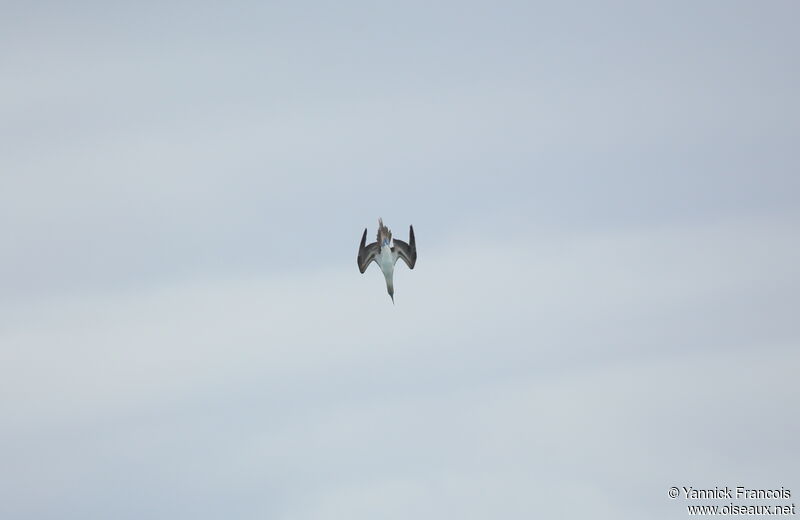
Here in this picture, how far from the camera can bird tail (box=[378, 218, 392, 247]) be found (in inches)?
4860

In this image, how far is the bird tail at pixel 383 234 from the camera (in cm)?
12344

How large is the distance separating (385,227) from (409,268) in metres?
6.20

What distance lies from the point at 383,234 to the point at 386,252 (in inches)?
77.7

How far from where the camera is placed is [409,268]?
418 feet

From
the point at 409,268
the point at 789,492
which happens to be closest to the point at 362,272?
the point at 409,268

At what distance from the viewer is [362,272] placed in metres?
125

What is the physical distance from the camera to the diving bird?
124m

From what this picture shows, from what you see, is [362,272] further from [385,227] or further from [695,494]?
[695,494]

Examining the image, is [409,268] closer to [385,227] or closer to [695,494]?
[385,227]

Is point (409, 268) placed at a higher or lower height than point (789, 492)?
higher

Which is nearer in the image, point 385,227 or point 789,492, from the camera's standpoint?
point 385,227

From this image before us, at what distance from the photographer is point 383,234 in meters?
123

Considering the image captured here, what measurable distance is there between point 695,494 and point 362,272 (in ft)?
177

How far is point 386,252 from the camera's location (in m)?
124
